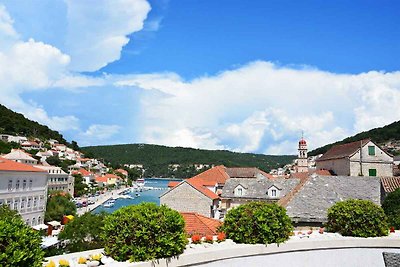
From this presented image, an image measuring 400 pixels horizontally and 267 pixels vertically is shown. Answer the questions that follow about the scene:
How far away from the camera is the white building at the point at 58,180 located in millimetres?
77062

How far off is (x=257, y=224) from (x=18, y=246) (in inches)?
223

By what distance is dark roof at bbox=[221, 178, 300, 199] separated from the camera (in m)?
40.5

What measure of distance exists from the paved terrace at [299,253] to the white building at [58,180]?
72.4 m

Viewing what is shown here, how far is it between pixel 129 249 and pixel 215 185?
42.7 m

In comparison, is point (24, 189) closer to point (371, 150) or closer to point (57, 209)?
point (57, 209)

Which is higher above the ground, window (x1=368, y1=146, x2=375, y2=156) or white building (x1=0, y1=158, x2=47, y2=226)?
window (x1=368, y1=146, x2=375, y2=156)

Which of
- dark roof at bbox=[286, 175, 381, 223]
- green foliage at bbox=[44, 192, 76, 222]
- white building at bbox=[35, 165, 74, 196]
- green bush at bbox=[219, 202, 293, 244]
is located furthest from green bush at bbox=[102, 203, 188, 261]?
white building at bbox=[35, 165, 74, 196]

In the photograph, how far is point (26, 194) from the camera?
39.0 meters

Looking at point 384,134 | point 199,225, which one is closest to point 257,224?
point 199,225

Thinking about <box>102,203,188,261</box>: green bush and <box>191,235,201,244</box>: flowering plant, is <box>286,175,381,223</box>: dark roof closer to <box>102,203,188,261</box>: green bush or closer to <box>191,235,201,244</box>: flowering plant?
<box>191,235,201,244</box>: flowering plant

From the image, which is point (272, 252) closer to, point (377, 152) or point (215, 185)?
point (215, 185)

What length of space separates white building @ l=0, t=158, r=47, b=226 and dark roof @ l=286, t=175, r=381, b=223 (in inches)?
1080

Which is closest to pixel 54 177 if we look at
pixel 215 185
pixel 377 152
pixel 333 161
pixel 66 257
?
pixel 215 185

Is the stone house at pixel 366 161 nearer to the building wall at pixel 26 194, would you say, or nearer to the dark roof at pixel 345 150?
the dark roof at pixel 345 150
